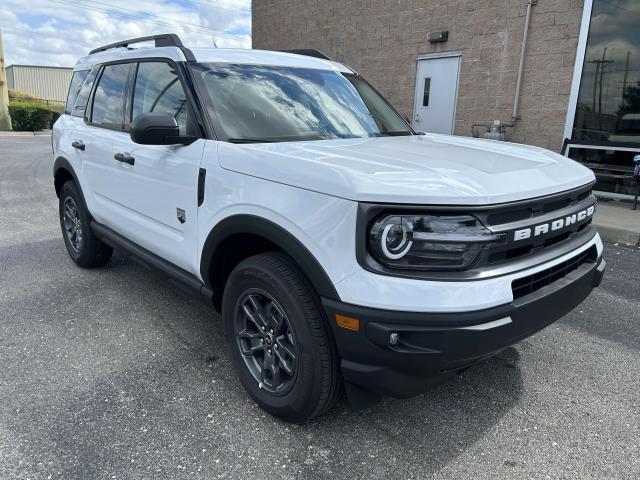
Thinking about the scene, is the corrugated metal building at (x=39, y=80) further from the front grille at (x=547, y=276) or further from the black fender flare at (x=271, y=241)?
the front grille at (x=547, y=276)

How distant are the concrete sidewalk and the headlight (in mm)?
5120

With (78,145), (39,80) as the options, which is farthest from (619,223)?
(39,80)

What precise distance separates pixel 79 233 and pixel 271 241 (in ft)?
10.2

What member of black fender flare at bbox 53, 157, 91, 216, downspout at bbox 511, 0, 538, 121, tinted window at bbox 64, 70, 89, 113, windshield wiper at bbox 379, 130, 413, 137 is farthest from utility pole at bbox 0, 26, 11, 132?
windshield wiper at bbox 379, 130, 413, 137

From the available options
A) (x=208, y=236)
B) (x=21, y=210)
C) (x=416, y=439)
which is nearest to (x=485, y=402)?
(x=416, y=439)

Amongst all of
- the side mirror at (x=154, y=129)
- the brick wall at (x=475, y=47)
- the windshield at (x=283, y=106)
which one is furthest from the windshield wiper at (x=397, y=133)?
the brick wall at (x=475, y=47)

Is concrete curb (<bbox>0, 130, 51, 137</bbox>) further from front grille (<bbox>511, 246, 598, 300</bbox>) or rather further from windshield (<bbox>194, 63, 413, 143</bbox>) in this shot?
front grille (<bbox>511, 246, 598, 300</bbox>)

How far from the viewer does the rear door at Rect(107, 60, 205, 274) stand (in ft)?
9.58

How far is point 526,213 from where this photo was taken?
221cm

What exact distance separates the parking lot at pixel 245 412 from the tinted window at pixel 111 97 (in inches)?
58.6

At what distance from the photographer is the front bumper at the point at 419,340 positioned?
1937 mm

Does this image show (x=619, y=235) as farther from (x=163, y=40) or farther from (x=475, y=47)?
(x=163, y=40)

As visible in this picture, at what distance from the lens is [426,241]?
1979mm

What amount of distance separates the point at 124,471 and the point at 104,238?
7.77 ft
